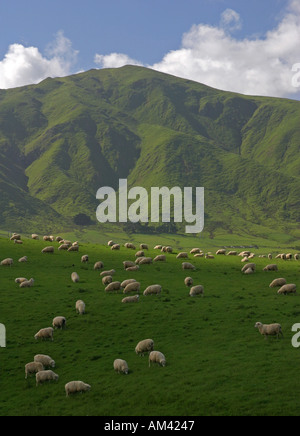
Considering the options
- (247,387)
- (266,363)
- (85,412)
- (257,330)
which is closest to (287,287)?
(257,330)

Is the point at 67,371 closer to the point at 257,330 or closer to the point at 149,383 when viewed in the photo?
the point at 149,383

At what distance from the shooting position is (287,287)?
39.1 m

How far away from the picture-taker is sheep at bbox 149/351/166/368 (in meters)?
25.3

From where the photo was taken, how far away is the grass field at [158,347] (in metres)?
20.8

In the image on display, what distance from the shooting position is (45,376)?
24.7 m

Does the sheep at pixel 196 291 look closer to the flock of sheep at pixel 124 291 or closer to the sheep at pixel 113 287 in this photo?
the flock of sheep at pixel 124 291

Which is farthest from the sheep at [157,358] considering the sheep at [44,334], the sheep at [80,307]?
the sheep at [80,307]

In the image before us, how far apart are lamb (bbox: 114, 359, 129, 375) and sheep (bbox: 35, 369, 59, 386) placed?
141 inches

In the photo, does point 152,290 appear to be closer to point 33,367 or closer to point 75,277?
point 75,277

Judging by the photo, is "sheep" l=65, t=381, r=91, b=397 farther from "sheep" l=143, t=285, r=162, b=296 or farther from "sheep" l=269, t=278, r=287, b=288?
"sheep" l=269, t=278, r=287, b=288

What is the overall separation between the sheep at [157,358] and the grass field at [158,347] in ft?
1.53

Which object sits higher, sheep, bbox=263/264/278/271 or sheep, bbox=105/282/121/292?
sheep, bbox=263/264/278/271

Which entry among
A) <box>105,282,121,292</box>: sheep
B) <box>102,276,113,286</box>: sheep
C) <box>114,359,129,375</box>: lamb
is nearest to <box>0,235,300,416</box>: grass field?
<box>114,359,129,375</box>: lamb
